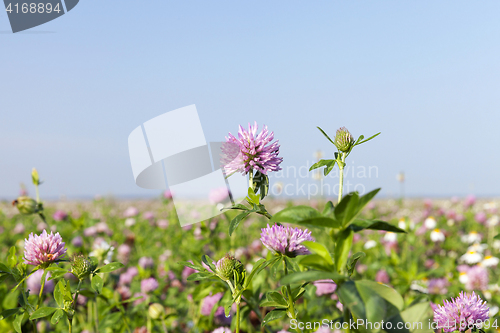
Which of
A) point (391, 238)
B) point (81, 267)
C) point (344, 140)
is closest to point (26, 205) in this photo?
point (81, 267)

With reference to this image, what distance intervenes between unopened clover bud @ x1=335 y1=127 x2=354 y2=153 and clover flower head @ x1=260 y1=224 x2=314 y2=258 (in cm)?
19

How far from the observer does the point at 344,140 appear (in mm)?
648

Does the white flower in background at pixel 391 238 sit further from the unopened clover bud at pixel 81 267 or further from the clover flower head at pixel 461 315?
the unopened clover bud at pixel 81 267

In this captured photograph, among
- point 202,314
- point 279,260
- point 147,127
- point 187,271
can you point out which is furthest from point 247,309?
point 187,271

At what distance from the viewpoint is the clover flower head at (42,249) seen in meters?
0.76

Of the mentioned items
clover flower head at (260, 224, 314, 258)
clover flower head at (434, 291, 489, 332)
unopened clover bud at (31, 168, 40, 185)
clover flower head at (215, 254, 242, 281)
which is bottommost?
clover flower head at (434, 291, 489, 332)

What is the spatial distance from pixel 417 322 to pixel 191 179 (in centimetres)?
92

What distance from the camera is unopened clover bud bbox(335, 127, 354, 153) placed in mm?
648

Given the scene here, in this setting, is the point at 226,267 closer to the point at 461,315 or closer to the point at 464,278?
the point at 461,315

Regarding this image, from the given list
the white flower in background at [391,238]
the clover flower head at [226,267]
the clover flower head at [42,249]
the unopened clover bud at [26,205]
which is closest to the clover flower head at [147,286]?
the unopened clover bud at [26,205]

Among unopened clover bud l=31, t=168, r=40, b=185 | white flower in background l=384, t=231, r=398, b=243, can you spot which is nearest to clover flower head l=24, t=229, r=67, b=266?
unopened clover bud l=31, t=168, r=40, b=185

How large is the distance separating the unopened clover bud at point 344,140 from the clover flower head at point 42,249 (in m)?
0.65

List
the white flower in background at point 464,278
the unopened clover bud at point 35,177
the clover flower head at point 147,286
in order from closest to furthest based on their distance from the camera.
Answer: the unopened clover bud at point 35,177, the clover flower head at point 147,286, the white flower in background at point 464,278

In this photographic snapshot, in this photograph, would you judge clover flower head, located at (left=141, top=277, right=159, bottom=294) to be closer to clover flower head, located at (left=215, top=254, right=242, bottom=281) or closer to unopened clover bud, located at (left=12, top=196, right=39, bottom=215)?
unopened clover bud, located at (left=12, top=196, right=39, bottom=215)
